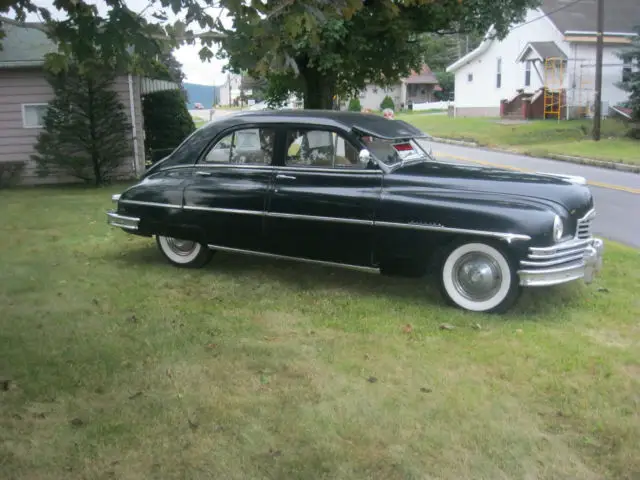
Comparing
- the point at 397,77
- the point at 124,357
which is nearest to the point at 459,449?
the point at 124,357

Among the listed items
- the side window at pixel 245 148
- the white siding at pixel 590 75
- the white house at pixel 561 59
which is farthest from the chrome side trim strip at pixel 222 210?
the white siding at pixel 590 75

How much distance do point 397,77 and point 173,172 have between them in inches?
454

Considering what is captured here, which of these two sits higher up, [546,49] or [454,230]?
[546,49]

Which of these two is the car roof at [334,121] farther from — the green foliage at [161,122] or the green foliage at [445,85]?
the green foliage at [445,85]

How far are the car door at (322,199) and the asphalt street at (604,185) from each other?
4221 millimetres

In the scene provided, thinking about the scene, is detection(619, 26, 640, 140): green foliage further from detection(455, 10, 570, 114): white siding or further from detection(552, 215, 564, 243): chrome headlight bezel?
detection(552, 215, 564, 243): chrome headlight bezel

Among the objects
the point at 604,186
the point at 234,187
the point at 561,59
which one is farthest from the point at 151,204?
the point at 561,59

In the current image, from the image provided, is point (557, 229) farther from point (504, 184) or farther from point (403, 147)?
point (403, 147)

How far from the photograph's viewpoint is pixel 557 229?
18.3 feet

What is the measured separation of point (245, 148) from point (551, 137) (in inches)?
923

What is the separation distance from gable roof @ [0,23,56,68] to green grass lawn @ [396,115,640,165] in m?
15.5

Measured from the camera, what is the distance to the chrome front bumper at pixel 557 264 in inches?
218

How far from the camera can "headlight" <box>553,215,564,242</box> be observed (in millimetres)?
5551

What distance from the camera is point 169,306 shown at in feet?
20.4
